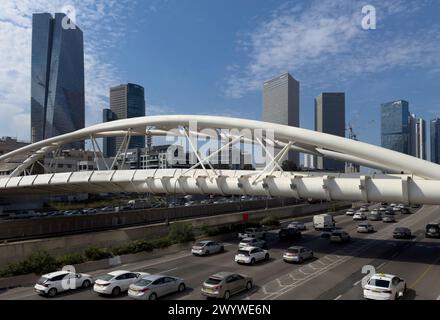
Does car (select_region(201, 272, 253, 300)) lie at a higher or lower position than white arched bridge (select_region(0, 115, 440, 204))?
lower

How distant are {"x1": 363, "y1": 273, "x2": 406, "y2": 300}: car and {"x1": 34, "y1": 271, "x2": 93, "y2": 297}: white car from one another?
51.8ft

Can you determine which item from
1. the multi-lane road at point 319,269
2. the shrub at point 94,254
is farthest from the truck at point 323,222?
the shrub at point 94,254

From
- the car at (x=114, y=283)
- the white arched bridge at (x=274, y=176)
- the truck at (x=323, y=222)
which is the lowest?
the truck at (x=323, y=222)

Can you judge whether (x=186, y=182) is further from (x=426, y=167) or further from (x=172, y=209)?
(x=172, y=209)

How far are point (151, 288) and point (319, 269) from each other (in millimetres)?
12591

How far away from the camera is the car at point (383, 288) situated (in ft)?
61.2

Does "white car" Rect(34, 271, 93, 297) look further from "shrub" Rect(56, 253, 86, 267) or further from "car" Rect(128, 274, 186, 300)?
"shrub" Rect(56, 253, 86, 267)

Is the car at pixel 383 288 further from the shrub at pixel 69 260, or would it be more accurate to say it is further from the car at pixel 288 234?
the car at pixel 288 234

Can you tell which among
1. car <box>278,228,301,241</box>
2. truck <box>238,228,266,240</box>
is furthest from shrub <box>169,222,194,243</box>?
car <box>278,228,301,241</box>

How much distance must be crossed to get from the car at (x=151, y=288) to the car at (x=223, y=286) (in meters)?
1.84

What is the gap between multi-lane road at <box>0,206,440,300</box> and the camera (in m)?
20.9

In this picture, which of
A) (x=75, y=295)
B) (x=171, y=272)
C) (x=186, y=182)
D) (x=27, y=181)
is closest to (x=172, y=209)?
(x=27, y=181)

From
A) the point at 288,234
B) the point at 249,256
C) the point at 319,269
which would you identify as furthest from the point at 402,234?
the point at 249,256
